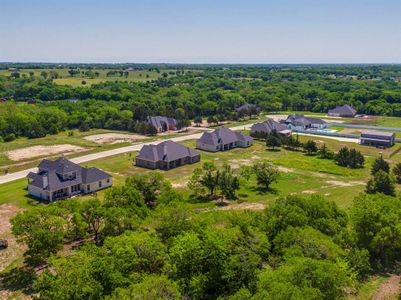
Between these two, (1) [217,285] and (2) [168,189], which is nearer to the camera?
(1) [217,285]

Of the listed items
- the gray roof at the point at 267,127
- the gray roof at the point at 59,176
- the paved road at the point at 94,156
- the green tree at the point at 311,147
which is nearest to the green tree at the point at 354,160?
the green tree at the point at 311,147

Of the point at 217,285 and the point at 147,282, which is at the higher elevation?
the point at 147,282

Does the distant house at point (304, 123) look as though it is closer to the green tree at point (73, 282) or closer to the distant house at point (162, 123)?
the distant house at point (162, 123)

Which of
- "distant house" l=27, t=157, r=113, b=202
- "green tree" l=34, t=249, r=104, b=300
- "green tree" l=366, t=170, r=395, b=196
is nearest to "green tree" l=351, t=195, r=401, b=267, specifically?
"green tree" l=366, t=170, r=395, b=196

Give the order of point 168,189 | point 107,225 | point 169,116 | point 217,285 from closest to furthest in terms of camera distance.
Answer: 1. point 217,285
2. point 107,225
3. point 168,189
4. point 169,116

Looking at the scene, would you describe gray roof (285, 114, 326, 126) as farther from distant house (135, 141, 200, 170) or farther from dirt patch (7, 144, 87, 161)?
dirt patch (7, 144, 87, 161)

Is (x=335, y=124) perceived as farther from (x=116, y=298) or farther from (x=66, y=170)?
(x=116, y=298)

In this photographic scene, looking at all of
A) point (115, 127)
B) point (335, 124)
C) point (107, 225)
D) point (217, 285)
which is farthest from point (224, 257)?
point (335, 124)

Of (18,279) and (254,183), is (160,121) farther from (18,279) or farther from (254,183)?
(18,279)
